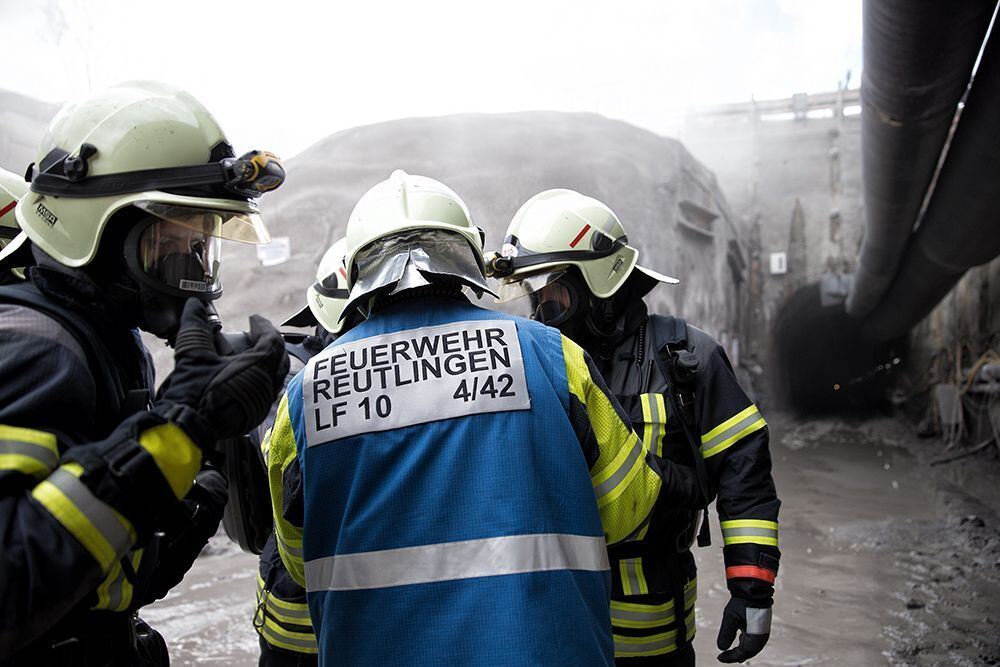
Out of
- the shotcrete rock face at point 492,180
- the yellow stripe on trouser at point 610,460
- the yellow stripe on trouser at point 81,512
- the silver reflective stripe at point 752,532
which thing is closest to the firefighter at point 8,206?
the yellow stripe on trouser at point 81,512

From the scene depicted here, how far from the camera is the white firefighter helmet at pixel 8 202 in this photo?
2729 mm

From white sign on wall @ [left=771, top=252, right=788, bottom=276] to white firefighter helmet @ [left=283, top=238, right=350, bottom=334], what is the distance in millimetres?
16628

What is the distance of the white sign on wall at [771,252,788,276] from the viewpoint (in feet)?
60.5

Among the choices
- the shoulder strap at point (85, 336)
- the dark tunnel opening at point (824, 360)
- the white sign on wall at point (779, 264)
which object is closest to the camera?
the shoulder strap at point (85, 336)

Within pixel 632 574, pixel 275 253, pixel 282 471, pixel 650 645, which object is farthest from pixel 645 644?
pixel 275 253

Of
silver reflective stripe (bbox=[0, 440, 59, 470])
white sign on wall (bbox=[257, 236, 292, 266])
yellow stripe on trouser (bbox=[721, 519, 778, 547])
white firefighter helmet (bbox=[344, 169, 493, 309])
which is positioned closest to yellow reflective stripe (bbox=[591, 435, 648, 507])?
white firefighter helmet (bbox=[344, 169, 493, 309])

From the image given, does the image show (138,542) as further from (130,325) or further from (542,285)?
(542,285)

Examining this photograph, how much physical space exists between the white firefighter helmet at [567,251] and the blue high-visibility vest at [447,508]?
1.22 meters

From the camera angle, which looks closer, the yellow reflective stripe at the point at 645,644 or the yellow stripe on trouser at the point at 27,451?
the yellow stripe on trouser at the point at 27,451

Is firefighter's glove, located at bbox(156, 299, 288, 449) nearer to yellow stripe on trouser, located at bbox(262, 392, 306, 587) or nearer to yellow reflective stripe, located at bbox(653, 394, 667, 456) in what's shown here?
yellow stripe on trouser, located at bbox(262, 392, 306, 587)

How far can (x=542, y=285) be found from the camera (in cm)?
298

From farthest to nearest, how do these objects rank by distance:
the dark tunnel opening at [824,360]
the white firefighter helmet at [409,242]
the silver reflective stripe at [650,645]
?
the dark tunnel opening at [824,360] < the silver reflective stripe at [650,645] < the white firefighter helmet at [409,242]

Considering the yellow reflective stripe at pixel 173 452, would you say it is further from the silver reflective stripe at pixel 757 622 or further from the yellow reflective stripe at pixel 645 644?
the silver reflective stripe at pixel 757 622

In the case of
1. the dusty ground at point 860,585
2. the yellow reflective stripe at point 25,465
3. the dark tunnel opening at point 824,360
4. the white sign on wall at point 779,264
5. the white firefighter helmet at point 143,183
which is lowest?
the dark tunnel opening at point 824,360
